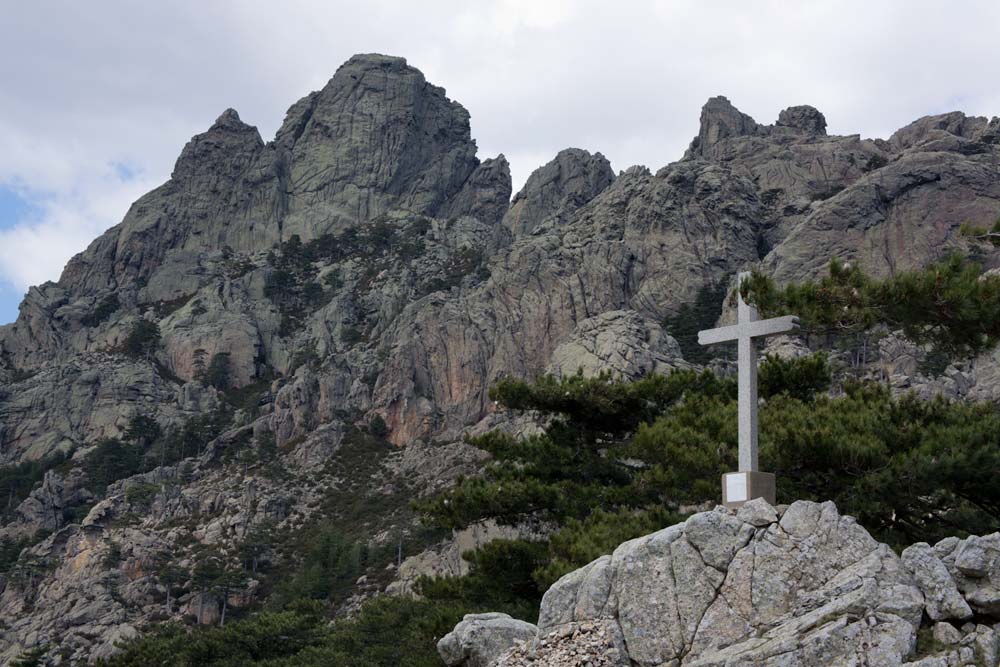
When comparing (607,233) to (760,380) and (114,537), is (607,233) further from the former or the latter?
(760,380)

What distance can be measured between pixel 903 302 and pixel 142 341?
90216 millimetres

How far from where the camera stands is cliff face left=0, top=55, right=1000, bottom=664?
2913 inches

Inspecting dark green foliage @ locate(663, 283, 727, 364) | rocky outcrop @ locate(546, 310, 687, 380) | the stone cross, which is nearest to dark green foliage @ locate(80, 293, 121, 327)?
rocky outcrop @ locate(546, 310, 687, 380)

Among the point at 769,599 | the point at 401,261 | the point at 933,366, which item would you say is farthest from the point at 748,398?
the point at 401,261

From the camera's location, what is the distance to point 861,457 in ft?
52.2

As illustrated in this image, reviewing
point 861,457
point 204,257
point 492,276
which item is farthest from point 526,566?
point 204,257

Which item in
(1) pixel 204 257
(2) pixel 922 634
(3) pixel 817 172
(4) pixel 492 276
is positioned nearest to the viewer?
(2) pixel 922 634

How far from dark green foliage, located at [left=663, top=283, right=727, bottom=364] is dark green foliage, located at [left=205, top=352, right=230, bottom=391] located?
42.2m

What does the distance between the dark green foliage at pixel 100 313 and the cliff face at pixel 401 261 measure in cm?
25

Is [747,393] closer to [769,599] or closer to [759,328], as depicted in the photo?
[759,328]

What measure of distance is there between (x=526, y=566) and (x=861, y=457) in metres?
7.94

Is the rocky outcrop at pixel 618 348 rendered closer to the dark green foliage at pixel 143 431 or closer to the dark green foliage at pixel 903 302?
the dark green foliage at pixel 143 431

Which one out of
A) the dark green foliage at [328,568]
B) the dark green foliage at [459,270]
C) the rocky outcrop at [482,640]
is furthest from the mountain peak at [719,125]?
the rocky outcrop at [482,640]

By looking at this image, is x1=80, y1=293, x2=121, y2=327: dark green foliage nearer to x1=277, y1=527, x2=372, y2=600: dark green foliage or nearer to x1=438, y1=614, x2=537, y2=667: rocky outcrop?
x1=277, y1=527, x2=372, y2=600: dark green foliage
